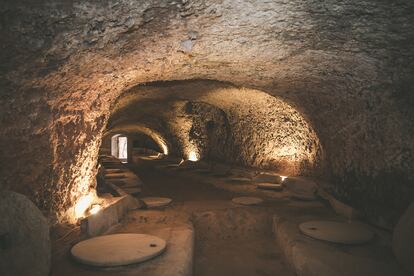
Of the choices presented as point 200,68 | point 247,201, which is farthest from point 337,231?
point 200,68

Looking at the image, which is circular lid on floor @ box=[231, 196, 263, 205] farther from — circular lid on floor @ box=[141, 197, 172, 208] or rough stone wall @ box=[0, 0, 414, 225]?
rough stone wall @ box=[0, 0, 414, 225]

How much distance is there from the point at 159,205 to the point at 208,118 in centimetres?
686

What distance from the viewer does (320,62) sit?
169 inches

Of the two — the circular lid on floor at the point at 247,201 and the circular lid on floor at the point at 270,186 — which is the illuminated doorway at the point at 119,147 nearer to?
the circular lid on floor at the point at 270,186

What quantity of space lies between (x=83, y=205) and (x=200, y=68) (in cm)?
306

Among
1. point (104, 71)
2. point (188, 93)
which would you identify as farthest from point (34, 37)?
point (188, 93)

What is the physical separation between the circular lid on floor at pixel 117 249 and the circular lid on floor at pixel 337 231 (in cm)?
225

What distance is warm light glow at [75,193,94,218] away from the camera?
5.23 metres

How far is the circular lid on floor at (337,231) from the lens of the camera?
4.44 meters

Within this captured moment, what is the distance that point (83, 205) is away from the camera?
547 centimetres

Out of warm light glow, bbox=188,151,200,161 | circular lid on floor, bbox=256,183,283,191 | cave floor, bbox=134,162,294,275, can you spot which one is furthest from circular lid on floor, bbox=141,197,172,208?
warm light glow, bbox=188,151,200,161

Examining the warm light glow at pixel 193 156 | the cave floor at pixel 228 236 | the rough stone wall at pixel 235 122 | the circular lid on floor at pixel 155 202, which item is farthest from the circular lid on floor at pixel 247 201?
the warm light glow at pixel 193 156

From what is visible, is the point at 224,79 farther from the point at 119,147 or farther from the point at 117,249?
the point at 119,147

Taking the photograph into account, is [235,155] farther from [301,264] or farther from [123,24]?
[123,24]
